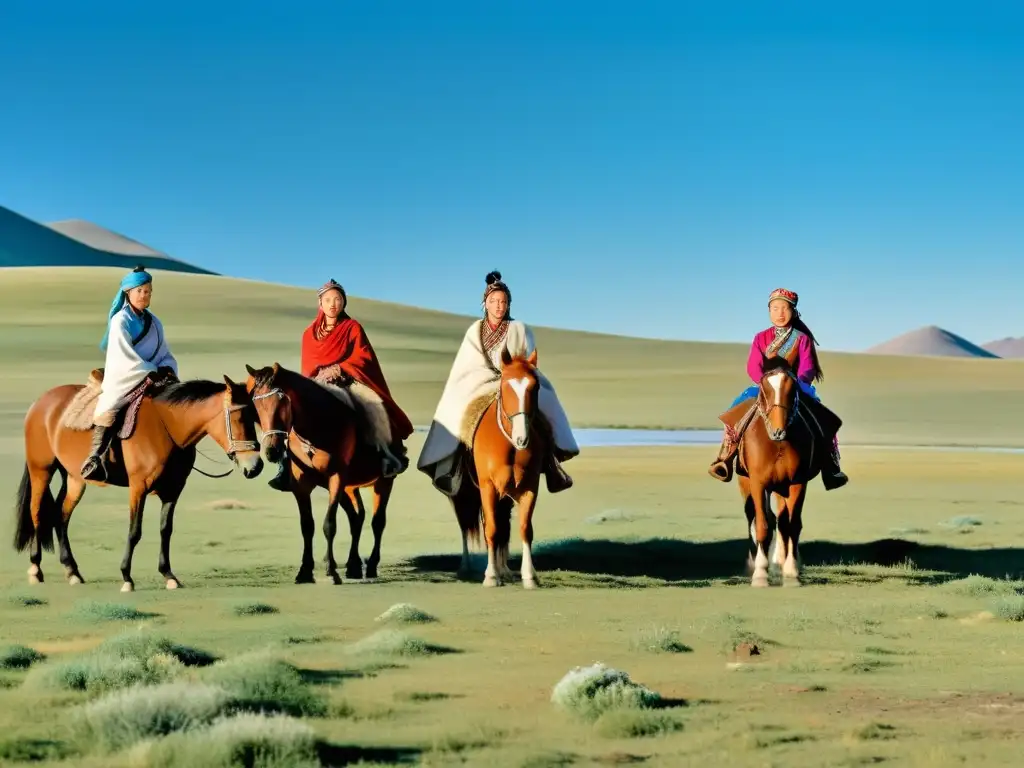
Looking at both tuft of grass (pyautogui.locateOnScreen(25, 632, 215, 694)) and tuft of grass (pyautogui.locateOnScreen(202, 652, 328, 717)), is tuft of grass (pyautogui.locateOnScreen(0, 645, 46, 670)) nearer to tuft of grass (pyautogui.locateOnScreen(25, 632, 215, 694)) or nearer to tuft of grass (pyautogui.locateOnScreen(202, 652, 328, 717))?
tuft of grass (pyautogui.locateOnScreen(25, 632, 215, 694))

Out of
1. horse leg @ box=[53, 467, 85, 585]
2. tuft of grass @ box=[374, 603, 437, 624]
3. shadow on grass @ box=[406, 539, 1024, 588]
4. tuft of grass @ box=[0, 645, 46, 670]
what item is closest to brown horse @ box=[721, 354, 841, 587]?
shadow on grass @ box=[406, 539, 1024, 588]

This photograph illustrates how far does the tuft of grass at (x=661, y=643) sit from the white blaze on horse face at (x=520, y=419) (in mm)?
3820

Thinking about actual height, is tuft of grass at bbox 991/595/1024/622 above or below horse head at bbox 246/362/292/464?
below

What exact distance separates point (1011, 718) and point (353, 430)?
359 inches

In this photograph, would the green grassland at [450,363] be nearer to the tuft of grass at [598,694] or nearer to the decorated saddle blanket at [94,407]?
the decorated saddle blanket at [94,407]

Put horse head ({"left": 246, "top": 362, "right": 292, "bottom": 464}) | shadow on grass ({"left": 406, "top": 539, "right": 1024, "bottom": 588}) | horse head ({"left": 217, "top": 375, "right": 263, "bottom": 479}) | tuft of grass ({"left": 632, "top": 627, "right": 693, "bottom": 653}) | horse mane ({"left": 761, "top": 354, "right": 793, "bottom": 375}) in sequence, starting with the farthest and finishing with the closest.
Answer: shadow on grass ({"left": 406, "top": 539, "right": 1024, "bottom": 588}), horse mane ({"left": 761, "top": 354, "right": 793, "bottom": 375}), horse head ({"left": 246, "top": 362, "right": 292, "bottom": 464}), horse head ({"left": 217, "top": 375, "right": 263, "bottom": 479}), tuft of grass ({"left": 632, "top": 627, "right": 693, "bottom": 653})

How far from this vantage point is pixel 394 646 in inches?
446

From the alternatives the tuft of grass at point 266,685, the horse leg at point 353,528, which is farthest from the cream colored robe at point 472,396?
the tuft of grass at point 266,685

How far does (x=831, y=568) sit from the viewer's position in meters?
18.2

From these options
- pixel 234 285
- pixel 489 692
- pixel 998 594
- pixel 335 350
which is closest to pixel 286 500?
pixel 335 350

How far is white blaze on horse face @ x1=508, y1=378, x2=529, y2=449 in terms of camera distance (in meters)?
15.4

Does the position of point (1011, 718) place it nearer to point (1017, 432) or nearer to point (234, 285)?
point (1017, 432)

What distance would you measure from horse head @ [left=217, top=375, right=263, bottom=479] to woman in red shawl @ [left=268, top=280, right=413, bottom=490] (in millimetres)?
2459

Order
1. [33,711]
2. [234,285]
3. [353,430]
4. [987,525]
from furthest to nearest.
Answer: [234,285]
[987,525]
[353,430]
[33,711]
